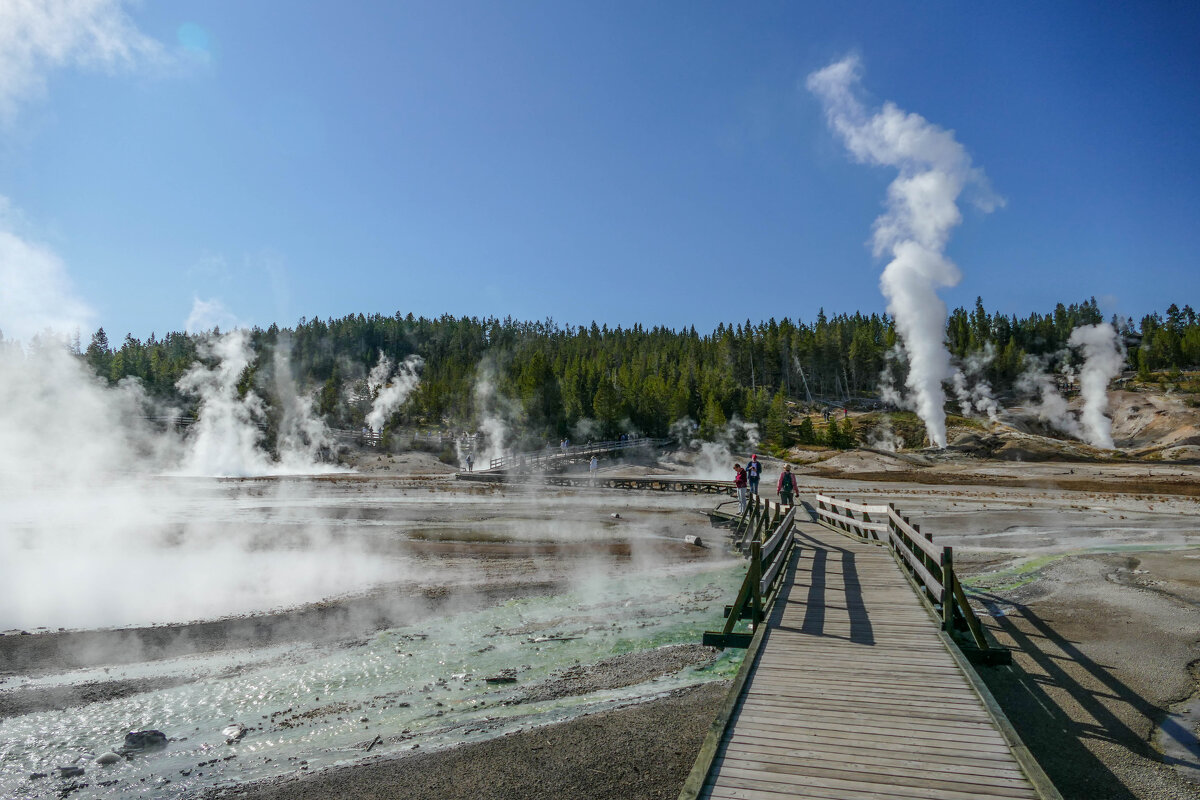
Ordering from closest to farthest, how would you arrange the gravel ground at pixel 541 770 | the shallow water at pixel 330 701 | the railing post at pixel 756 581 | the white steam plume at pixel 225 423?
1. the gravel ground at pixel 541 770
2. the shallow water at pixel 330 701
3. the railing post at pixel 756 581
4. the white steam plume at pixel 225 423

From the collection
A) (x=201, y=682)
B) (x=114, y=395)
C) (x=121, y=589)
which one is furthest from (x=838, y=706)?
(x=114, y=395)

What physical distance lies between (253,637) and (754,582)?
9.93 meters

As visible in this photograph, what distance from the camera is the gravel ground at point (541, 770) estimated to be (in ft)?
22.9

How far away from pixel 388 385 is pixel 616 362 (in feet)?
158

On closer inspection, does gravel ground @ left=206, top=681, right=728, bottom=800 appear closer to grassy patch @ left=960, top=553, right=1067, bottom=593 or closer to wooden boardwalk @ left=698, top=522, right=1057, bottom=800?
wooden boardwalk @ left=698, top=522, right=1057, bottom=800

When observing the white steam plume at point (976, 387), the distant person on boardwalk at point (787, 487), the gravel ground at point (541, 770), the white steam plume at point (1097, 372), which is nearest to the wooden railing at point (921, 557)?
the distant person on boardwalk at point (787, 487)

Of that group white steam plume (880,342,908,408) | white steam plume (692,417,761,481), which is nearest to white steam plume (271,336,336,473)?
white steam plume (692,417,761,481)

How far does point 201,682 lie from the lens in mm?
10344

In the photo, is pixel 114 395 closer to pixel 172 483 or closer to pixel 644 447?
pixel 172 483

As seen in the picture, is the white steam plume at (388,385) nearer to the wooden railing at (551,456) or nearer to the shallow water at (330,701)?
the wooden railing at (551,456)

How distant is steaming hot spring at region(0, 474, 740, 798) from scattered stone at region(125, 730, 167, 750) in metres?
0.10

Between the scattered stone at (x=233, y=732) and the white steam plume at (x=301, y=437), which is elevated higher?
the white steam plume at (x=301, y=437)

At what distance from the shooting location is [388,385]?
127m

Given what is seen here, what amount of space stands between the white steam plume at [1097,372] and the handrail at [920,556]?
75245 millimetres
